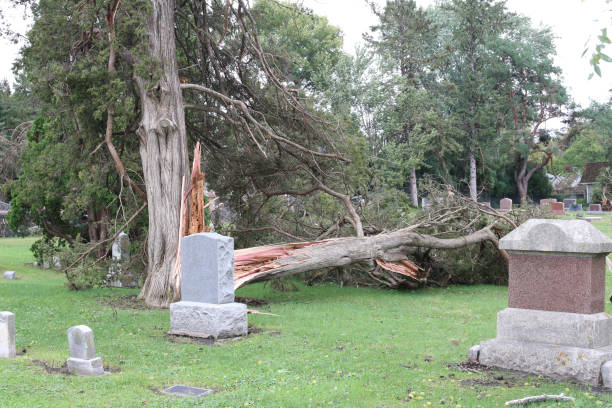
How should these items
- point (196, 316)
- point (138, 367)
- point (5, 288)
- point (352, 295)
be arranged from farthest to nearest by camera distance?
point (5, 288), point (352, 295), point (196, 316), point (138, 367)

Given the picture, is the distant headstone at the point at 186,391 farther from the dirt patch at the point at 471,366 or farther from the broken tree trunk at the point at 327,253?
the broken tree trunk at the point at 327,253

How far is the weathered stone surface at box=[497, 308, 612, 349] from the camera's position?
6551mm

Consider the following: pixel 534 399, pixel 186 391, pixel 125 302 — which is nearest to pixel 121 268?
pixel 125 302

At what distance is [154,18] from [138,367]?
852cm

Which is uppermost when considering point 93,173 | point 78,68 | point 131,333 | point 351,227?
point 78,68

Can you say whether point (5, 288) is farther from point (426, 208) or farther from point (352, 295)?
point (426, 208)

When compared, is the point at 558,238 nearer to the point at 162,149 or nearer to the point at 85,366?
the point at 85,366

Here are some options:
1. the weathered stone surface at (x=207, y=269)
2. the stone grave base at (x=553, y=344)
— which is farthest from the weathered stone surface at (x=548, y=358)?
the weathered stone surface at (x=207, y=269)

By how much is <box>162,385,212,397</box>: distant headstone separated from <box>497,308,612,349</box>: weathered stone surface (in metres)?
3.43

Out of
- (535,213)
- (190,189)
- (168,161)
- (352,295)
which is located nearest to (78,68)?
(168,161)

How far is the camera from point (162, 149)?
517 inches

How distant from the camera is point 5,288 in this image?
51.4ft

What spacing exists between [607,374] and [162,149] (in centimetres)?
961

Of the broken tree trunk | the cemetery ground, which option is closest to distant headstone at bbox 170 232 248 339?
the cemetery ground
